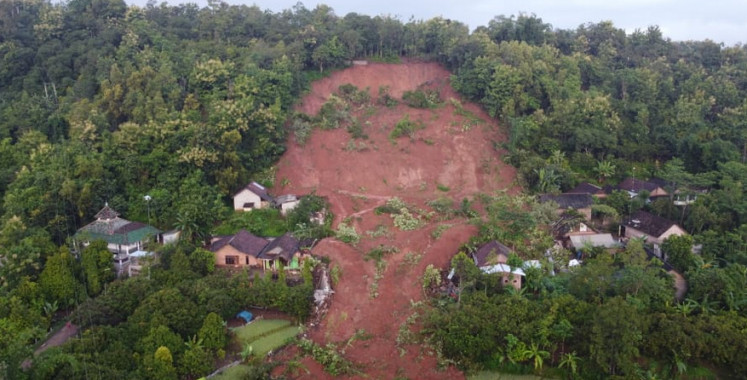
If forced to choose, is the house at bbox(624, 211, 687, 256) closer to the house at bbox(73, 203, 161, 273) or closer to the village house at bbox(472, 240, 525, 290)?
the village house at bbox(472, 240, 525, 290)

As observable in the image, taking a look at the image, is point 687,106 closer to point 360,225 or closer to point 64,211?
point 360,225

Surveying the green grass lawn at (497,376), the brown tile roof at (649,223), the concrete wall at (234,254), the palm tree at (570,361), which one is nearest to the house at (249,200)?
the concrete wall at (234,254)

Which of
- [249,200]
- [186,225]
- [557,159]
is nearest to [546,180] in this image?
[557,159]

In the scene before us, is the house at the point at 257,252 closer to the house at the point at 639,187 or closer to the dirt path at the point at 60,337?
the dirt path at the point at 60,337

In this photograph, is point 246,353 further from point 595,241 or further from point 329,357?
point 595,241

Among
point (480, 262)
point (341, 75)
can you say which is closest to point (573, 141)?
point (480, 262)

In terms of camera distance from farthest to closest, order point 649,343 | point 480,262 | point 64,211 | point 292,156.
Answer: point 292,156, point 64,211, point 480,262, point 649,343

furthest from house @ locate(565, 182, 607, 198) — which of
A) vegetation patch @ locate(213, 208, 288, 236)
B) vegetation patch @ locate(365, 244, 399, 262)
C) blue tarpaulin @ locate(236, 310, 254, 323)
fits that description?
blue tarpaulin @ locate(236, 310, 254, 323)
